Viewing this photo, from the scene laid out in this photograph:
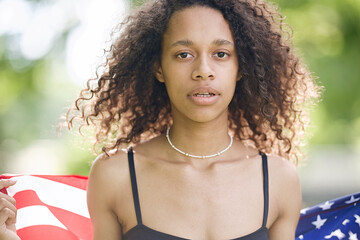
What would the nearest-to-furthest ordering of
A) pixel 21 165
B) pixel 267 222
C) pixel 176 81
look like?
pixel 176 81 → pixel 267 222 → pixel 21 165

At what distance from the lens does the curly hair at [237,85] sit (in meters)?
2.48

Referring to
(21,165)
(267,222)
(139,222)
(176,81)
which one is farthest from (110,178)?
(21,165)

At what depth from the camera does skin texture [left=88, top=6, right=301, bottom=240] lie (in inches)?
91.6

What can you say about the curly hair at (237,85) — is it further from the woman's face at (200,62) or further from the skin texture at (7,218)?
the skin texture at (7,218)

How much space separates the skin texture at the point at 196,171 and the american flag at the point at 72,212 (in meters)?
0.18

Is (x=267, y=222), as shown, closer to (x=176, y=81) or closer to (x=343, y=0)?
(x=176, y=81)

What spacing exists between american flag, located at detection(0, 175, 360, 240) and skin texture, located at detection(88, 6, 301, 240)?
7.3 inches

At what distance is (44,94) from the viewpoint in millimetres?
9773

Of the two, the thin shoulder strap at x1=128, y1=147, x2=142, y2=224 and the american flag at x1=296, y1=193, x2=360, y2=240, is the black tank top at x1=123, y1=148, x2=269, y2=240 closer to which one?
the thin shoulder strap at x1=128, y1=147, x2=142, y2=224

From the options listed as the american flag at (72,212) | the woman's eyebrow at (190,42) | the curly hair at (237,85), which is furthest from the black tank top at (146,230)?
the woman's eyebrow at (190,42)

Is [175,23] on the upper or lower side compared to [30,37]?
upper

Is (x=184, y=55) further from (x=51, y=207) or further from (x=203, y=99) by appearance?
(x=51, y=207)

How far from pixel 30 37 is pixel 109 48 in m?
6.03

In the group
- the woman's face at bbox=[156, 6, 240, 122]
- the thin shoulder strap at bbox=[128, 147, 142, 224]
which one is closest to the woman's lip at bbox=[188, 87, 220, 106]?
the woman's face at bbox=[156, 6, 240, 122]
